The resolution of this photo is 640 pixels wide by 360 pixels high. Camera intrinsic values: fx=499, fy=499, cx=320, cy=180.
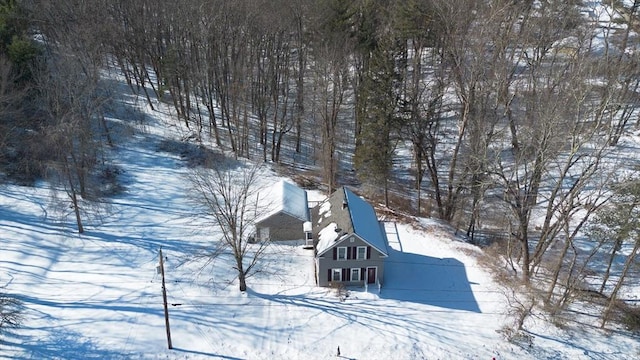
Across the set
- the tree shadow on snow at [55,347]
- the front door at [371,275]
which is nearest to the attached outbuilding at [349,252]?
the front door at [371,275]

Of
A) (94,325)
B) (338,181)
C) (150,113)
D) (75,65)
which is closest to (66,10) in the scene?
(150,113)

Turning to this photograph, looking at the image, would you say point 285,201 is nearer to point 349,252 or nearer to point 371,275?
point 349,252

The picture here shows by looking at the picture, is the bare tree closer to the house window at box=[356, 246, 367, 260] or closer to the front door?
the house window at box=[356, 246, 367, 260]

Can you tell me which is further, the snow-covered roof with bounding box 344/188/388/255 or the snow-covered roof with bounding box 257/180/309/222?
the snow-covered roof with bounding box 257/180/309/222

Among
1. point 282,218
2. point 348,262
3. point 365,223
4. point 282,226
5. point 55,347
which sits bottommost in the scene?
point 55,347

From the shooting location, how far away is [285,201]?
29.9m

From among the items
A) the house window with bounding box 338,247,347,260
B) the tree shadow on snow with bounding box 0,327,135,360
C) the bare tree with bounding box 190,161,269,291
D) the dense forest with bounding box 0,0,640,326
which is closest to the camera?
the tree shadow on snow with bounding box 0,327,135,360

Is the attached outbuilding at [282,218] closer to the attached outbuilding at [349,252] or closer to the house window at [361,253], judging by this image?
the attached outbuilding at [349,252]

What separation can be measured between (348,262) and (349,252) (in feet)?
1.91

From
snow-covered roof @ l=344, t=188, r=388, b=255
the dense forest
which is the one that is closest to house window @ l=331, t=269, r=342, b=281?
snow-covered roof @ l=344, t=188, r=388, b=255

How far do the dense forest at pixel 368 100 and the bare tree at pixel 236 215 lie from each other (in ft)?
19.0

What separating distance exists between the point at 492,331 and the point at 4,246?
84.2 ft

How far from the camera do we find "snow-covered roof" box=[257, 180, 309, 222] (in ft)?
96.2

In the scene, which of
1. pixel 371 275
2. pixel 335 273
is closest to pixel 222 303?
pixel 335 273
